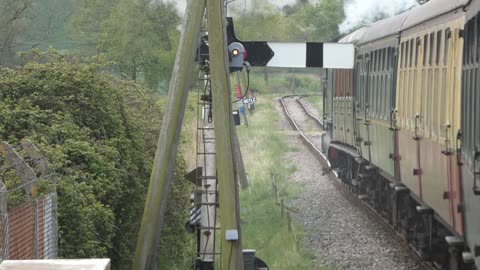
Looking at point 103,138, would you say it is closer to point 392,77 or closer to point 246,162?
point 392,77

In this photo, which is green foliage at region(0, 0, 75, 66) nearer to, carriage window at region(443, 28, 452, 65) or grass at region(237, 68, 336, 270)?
grass at region(237, 68, 336, 270)

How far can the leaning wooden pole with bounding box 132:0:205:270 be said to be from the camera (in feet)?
29.2

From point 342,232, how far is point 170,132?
6.43 metres

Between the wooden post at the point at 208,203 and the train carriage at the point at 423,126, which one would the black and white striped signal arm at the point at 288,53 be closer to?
the wooden post at the point at 208,203

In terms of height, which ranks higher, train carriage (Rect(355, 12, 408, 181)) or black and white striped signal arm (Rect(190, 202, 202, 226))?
train carriage (Rect(355, 12, 408, 181))

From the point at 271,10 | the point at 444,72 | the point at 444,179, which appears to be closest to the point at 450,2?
the point at 444,72

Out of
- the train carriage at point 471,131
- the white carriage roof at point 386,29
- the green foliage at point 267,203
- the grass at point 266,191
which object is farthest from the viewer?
the white carriage roof at point 386,29

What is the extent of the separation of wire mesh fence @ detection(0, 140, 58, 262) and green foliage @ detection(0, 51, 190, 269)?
0.56m

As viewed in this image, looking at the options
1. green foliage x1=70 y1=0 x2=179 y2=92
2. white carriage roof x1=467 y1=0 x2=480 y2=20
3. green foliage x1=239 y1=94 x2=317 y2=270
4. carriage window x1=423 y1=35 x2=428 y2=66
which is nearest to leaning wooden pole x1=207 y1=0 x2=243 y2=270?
white carriage roof x1=467 y1=0 x2=480 y2=20

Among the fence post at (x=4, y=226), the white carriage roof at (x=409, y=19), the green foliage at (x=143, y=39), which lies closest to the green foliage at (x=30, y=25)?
the green foliage at (x=143, y=39)

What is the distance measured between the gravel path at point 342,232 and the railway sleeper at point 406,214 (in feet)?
0.67

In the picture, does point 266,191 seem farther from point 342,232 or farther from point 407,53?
point 407,53

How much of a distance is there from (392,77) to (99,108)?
186 inches

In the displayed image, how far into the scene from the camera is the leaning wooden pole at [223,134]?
28.4ft
